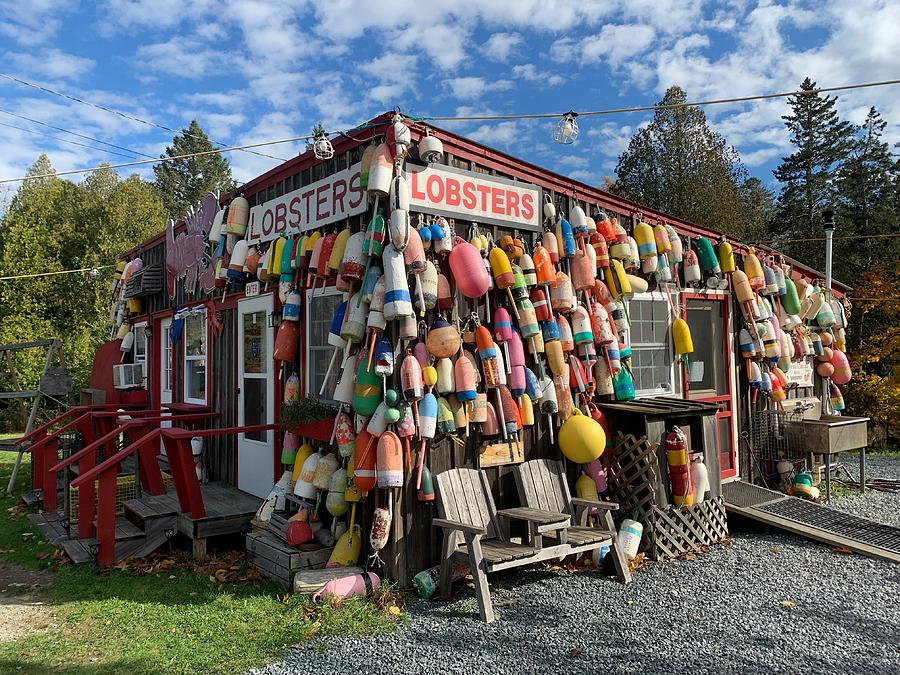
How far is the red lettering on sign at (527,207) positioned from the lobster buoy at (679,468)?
2.42 meters

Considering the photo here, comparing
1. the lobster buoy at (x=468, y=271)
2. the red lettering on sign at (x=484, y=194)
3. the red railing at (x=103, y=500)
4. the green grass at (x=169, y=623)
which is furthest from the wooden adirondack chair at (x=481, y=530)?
the red railing at (x=103, y=500)

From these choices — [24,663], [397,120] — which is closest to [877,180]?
[397,120]

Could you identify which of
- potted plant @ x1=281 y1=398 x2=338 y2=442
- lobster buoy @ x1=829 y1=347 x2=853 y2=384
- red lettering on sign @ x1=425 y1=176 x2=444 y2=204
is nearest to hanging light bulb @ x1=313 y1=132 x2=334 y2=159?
red lettering on sign @ x1=425 y1=176 x2=444 y2=204

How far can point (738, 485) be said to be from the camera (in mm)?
7684

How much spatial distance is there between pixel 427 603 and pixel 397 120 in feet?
12.1

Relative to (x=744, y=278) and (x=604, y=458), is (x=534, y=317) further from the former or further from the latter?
(x=744, y=278)

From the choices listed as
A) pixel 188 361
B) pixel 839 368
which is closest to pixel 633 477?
pixel 839 368

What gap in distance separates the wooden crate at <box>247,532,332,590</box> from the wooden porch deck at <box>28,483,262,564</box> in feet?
2.13

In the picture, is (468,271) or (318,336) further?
(318,336)

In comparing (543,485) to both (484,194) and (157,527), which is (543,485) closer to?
(484,194)

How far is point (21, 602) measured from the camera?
4.98m

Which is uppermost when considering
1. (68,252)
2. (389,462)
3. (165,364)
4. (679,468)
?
(68,252)

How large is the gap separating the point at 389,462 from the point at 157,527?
2.70m

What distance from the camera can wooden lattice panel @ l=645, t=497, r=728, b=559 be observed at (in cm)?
578
